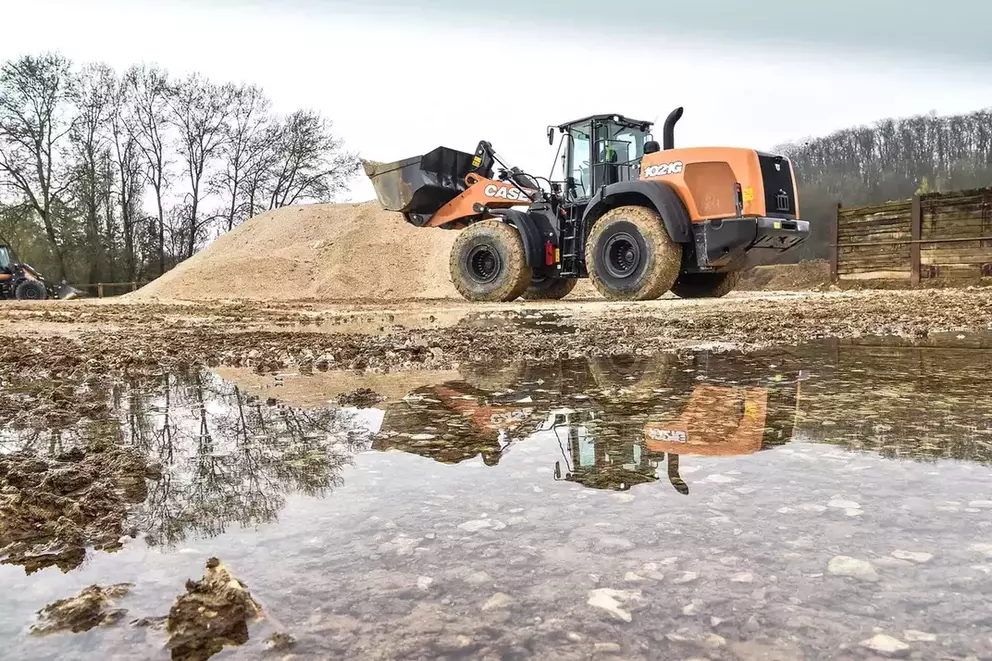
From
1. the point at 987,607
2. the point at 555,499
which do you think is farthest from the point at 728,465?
the point at 987,607

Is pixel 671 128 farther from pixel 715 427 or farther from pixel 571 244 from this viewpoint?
pixel 715 427

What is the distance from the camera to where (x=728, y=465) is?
2.08 m

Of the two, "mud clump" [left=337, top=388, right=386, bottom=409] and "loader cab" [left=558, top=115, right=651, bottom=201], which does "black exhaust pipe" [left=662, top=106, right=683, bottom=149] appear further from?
"mud clump" [left=337, top=388, right=386, bottom=409]

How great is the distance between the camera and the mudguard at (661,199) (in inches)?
428

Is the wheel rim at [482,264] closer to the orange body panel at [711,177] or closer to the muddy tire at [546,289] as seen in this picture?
the muddy tire at [546,289]

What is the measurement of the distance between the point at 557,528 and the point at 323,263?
22.5 metres

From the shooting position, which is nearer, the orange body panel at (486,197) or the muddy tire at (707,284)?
the muddy tire at (707,284)

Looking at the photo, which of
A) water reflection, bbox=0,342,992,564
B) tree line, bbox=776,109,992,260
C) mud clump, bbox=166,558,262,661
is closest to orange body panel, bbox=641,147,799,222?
water reflection, bbox=0,342,992,564

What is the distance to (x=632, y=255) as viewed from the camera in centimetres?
1156

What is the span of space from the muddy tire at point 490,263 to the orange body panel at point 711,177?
2695 millimetres

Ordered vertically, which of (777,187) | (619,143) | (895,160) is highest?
(895,160)

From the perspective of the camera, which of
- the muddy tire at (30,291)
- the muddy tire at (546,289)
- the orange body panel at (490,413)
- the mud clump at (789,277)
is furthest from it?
the mud clump at (789,277)

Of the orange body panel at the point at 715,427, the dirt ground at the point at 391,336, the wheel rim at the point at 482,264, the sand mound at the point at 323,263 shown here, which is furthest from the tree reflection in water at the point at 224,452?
the sand mound at the point at 323,263

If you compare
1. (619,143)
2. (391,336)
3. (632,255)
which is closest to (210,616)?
(391,336)
